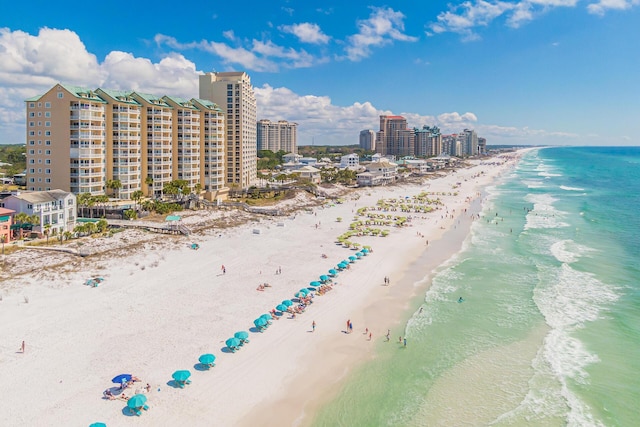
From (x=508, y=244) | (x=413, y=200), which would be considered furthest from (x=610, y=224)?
(x=413, y=200)

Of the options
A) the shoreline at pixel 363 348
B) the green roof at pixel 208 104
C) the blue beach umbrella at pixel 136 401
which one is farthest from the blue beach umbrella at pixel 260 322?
the green roof at pixel 208 104

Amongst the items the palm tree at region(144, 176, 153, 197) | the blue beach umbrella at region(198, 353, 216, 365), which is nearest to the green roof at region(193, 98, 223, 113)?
the palm tree at region(144, 176, 153, 197)

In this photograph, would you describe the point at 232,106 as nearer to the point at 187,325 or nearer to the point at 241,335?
the point at 187,325

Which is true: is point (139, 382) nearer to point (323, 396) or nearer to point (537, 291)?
point (323, 396)

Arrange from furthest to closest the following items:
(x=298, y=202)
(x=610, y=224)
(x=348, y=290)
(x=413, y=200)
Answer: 1. (x=413, y=200)
2. (x=298, y=202)
3. (x=610, y=224)
4. (x=348, y=290)

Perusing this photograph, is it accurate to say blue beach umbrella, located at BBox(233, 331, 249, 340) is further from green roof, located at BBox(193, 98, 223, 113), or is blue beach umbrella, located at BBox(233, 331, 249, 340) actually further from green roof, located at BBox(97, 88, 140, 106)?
green roof, located at BBox(193, 98, 223, 113)

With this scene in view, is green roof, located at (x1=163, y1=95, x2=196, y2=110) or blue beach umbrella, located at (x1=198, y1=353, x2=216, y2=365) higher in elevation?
green roof, located at (x1=163, y1=95, x2=196, y2=110)

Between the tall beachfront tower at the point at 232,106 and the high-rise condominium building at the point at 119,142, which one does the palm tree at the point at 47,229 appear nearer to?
the high-rise condominium building at the point at 119,142
